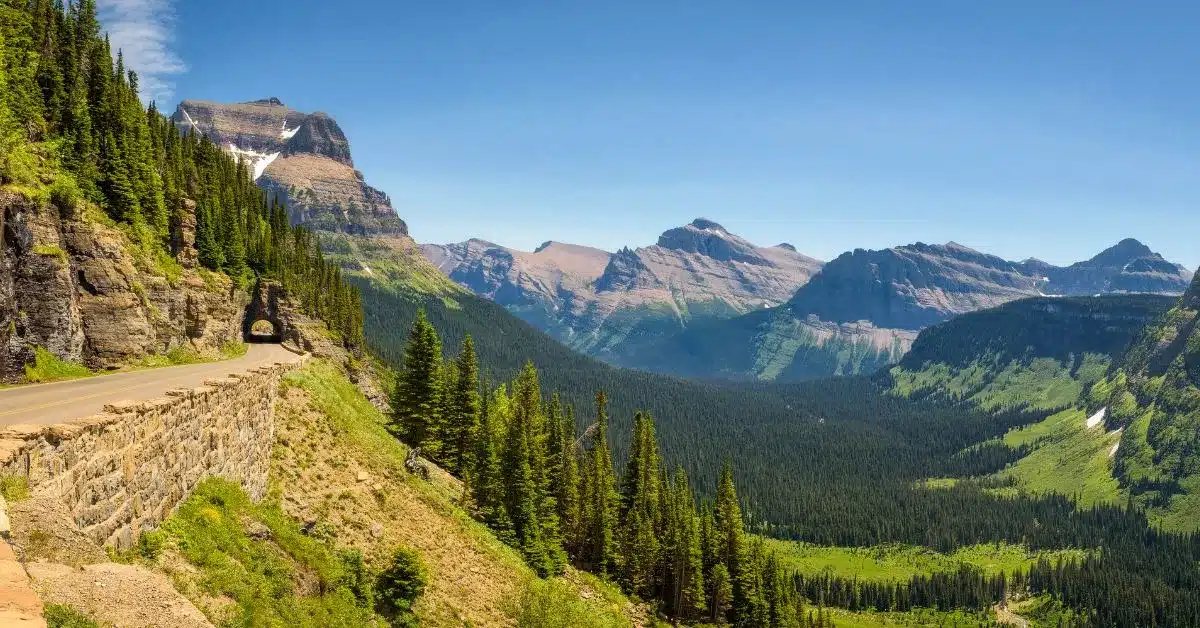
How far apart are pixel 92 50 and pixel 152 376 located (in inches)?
2057

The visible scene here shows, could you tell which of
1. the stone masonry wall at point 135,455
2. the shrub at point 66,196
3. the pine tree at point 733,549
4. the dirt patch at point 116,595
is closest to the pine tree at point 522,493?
the pine tree at point 733,549

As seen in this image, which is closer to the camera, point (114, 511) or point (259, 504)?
point (114, 511)

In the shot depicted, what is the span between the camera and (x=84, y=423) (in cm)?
1822

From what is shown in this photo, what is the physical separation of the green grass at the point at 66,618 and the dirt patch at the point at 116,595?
0.25 metres

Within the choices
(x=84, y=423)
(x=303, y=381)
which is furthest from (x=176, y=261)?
(x=84, y=423)

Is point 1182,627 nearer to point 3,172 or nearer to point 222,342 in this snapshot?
point 222,342

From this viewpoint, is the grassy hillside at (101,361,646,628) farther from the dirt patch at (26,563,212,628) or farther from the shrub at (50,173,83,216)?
the shrub at (50,173,83,216)

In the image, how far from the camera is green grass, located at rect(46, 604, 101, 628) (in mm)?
12938

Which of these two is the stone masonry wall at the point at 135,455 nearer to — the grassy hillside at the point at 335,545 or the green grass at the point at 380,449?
the grassy hillside at the point at 335,545

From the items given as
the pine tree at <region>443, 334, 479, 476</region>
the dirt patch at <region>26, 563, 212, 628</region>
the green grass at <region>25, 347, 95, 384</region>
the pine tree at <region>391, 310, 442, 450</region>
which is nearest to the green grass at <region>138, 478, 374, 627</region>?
the dirt patch at <region>26, 563, 212, 628</region>

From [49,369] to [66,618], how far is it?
37.0 metres

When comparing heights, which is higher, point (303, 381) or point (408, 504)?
point (303, 381)

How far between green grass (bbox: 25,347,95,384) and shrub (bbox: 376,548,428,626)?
900 inches

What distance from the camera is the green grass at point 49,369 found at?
1582 inches
